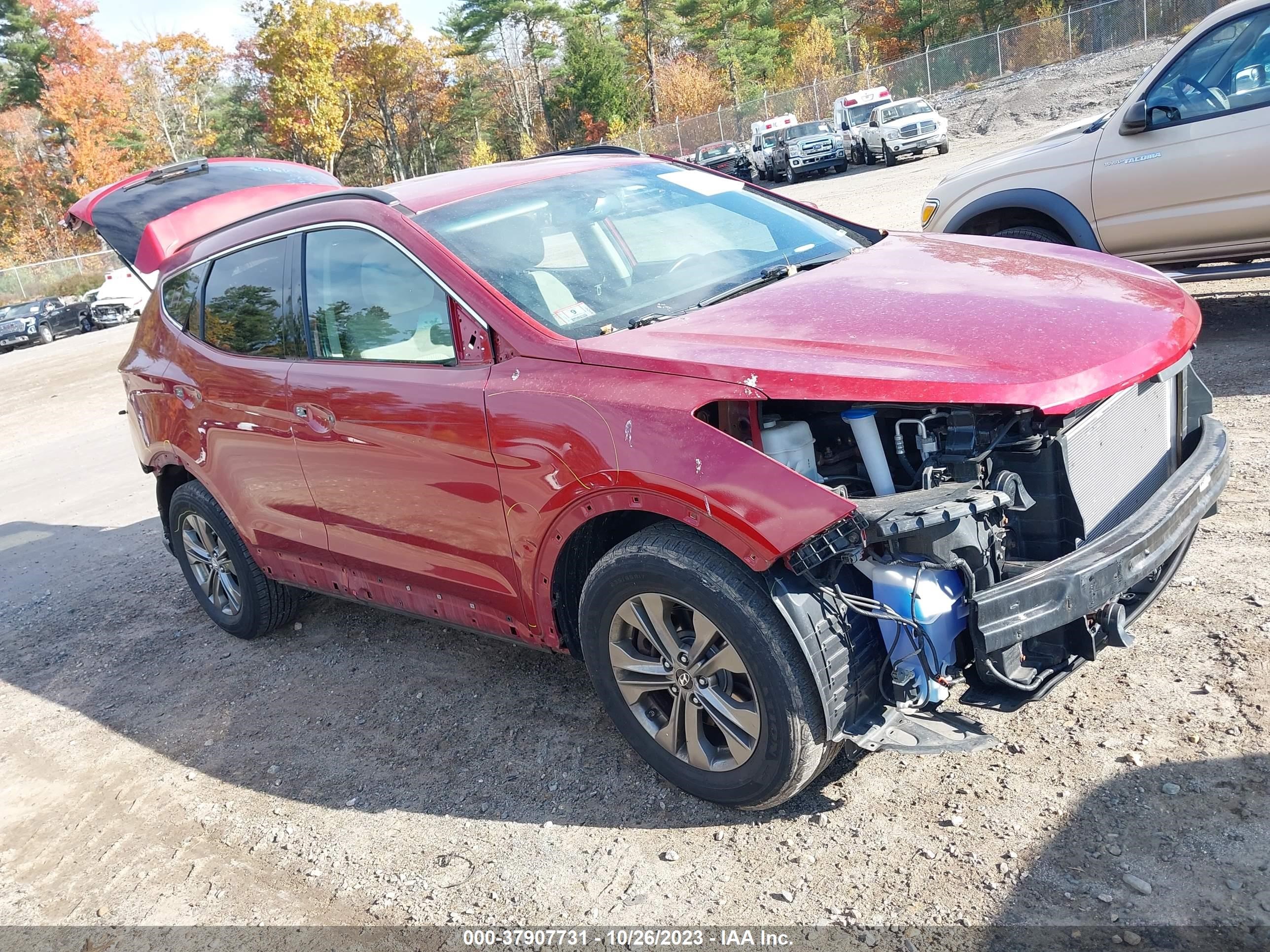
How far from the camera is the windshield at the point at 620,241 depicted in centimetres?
352

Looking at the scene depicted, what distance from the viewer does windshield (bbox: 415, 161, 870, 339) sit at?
352cm

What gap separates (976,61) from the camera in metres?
40.6

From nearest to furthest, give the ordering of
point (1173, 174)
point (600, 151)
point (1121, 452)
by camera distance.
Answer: point (1121, 452), point (600, 151), point (1173, 174)

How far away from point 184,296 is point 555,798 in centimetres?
323

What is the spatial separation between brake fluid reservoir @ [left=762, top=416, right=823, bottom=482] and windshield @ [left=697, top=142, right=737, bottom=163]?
3649 centimetres

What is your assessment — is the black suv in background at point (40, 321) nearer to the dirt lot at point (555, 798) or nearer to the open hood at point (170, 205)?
the open hood at point (170, 205)

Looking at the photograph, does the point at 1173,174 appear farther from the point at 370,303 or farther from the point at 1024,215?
the point at 370,303

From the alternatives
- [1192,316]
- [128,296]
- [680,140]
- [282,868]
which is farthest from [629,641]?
[680,140]

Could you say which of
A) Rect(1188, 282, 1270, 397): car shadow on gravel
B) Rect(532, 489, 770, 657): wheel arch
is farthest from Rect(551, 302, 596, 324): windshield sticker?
Rect(1188, 282, 1270, 397): car shadow on gravel

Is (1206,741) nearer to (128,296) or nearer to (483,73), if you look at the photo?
(128,296)

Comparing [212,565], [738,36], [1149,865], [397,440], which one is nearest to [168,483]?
[212,565]

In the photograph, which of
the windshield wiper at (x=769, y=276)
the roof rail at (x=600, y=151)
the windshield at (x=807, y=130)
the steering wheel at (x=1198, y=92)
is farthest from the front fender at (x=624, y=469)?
the windshield at (x=807, y=130)

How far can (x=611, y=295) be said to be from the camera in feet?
11.8

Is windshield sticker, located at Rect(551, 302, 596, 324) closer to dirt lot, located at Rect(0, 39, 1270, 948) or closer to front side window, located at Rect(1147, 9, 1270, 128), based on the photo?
dirt lot, located at Rect(0, 39, 1270, 948)
